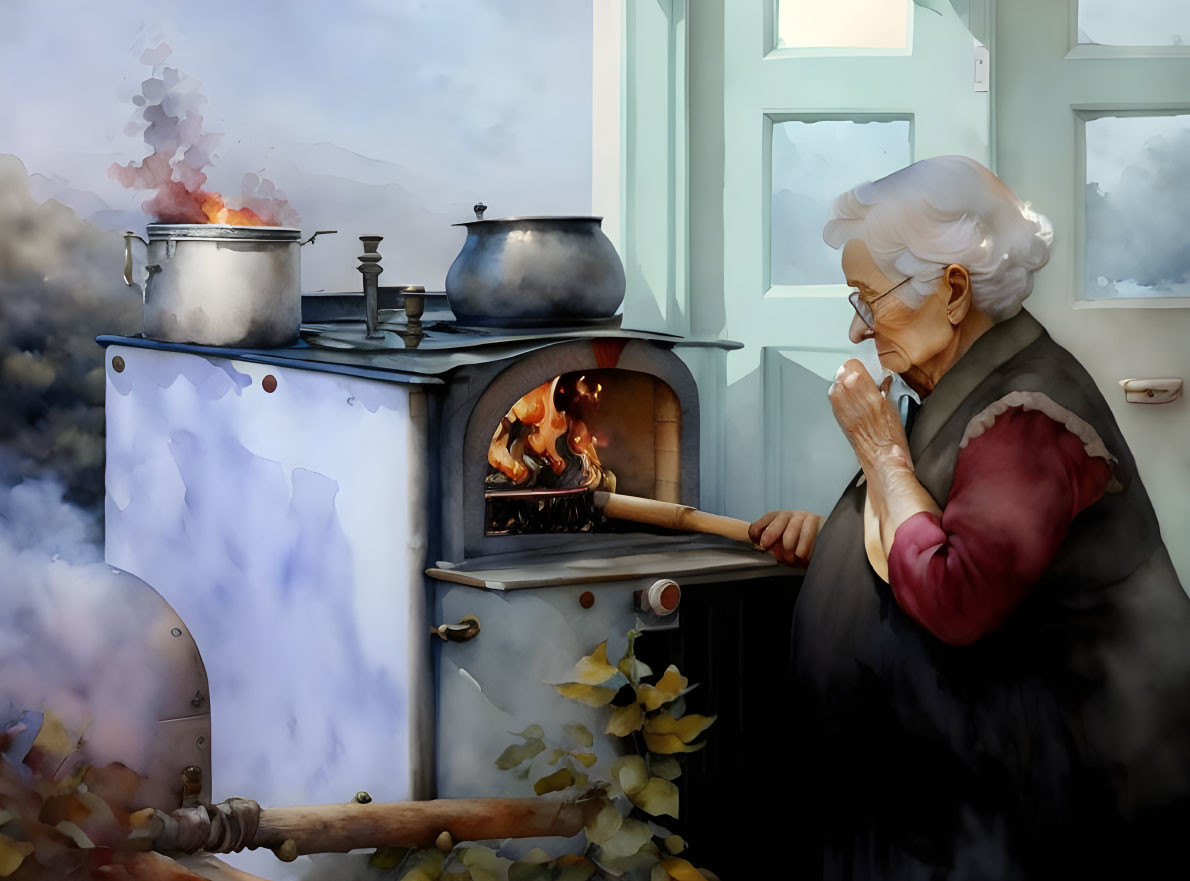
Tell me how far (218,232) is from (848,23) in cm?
148

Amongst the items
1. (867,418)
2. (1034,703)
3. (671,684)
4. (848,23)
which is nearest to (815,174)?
(848,23)

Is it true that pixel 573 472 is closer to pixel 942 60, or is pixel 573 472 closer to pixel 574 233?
pixel 574 233

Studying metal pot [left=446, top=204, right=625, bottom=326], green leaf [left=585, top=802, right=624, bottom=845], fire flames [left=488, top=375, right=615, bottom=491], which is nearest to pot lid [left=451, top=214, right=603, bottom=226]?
metal pot [left=446, top=204, right=625, bottom=326]

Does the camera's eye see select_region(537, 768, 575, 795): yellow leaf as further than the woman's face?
Yes

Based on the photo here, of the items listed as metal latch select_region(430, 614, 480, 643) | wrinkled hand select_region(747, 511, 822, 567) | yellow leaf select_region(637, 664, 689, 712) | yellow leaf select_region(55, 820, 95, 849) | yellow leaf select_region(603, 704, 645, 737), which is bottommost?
yellow leaf select_region(55, 820, 95, 849)

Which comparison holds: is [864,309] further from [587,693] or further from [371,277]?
[371,277]

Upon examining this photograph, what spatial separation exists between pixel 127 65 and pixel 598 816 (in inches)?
79.8

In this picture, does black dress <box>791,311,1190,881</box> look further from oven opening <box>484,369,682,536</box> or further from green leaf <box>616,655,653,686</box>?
oven opening <box>484,369,682,536</box>

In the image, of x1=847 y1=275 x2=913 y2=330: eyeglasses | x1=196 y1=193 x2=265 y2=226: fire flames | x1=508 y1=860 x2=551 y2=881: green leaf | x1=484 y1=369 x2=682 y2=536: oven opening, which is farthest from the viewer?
x1=196 y1=193 x2=265 y2=226: fire flames

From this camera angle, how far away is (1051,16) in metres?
2.98

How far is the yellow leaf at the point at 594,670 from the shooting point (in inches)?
87.7

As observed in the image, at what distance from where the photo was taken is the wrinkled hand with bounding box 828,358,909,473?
78.2 inches

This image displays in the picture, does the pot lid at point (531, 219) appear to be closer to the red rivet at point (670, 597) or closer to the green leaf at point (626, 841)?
the red rivet at point (670, 597)

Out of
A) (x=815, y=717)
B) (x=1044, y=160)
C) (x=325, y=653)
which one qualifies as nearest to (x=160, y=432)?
(x=325, y=653)
